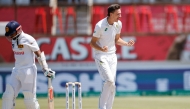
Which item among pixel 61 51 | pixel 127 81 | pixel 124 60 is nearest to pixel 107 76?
pixel 127 81

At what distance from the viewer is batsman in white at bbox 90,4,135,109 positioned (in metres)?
11.3

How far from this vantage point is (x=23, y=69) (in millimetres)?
10773

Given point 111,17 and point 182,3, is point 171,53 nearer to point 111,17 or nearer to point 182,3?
point 182,3

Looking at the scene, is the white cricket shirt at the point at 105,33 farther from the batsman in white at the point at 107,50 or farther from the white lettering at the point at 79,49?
the white lettering at the point at 79,49

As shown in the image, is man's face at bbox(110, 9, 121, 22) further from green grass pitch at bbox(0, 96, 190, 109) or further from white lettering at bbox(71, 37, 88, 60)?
white lettering at bbox(71, 37, 88, 60)

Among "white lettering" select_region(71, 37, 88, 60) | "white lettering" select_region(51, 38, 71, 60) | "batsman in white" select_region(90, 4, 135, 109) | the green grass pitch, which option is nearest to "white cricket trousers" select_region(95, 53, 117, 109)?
"batsman in white" select_region(90, 4, 135, 109)

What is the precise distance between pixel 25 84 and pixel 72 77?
8236 mm

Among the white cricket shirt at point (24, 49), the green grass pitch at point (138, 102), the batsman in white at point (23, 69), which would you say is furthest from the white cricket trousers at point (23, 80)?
the green grass pitch at point (138, 102)

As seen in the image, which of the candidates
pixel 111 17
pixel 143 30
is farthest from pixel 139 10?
pixel 111 17

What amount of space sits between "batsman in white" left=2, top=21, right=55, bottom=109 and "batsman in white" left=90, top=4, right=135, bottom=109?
1.09 meters

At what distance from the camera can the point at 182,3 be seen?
20.8 meters

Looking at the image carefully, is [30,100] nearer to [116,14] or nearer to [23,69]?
[23,69]

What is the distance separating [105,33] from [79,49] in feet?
25.8

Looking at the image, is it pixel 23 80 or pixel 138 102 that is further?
pixel 138 102
